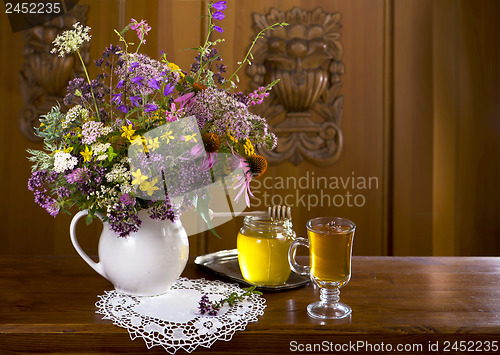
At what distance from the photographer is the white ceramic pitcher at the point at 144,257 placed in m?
0.99

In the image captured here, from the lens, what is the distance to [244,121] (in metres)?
0.97

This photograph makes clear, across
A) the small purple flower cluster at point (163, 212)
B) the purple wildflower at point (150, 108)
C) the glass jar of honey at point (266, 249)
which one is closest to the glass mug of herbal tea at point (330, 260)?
the glass jar of honey at point (266, 249)

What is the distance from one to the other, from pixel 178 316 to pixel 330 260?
0.30m

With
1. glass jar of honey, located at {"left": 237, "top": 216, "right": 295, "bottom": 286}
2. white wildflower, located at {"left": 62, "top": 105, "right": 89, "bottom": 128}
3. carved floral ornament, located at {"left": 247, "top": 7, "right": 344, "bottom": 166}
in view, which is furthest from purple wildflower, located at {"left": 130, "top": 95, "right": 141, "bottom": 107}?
carved floral ornament, located at {"left": 247, "top": 7, "right": 344, "bottom": 166}

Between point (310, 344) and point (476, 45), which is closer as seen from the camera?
point (310, 344)

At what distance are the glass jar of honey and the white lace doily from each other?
0.06 m

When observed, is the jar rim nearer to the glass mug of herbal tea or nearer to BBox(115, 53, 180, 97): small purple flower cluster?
the glass mug of herbal tea

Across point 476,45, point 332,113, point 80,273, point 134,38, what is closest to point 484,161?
point 476,45

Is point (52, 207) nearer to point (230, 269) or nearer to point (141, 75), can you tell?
point (141, 75)

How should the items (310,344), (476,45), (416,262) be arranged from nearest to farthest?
(310,344) → (416,262) → (476,45)

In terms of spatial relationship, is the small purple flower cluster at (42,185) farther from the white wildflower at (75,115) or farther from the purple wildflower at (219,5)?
the purple wildflower at (219,5)

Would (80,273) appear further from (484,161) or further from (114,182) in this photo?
(484,161)

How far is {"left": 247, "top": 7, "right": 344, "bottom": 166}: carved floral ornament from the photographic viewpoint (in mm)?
2428

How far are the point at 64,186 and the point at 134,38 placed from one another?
1.69m
